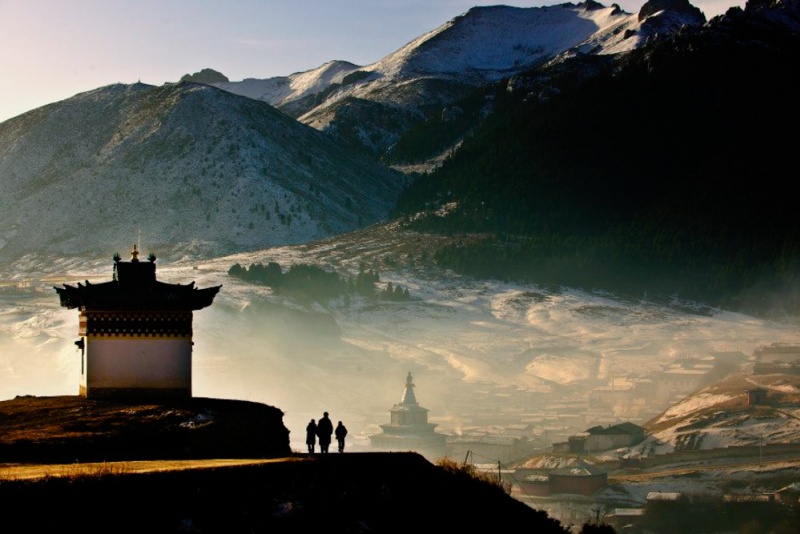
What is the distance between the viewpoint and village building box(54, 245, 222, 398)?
2776 inches

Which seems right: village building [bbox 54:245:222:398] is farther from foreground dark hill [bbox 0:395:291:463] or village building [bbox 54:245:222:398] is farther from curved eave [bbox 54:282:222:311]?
foreground dark hill [bbox 0:395:291:463]

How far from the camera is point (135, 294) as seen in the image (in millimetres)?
70812

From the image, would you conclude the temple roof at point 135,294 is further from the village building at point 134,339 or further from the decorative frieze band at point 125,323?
the decorative frieze band at point 125,323

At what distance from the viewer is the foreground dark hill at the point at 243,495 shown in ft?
131

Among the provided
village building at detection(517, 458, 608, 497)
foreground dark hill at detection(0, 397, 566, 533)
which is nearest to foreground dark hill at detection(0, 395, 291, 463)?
foreground dark hill at detection(0, 397, 566, 533)

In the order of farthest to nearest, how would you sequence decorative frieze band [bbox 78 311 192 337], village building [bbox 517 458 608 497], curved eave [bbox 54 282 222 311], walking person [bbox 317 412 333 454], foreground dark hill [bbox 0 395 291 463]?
village building [bbox 517 458 608 497] → decorative frieze band [bbox 78 311 192 337] → curved eave [bbox 54 282 222 311] → walking person [bbox 317 412 333 454] → foreground dark hill [bbox 0 395 291 463]

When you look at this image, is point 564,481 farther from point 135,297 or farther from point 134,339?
point 135,297

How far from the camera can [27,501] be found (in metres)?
39.1

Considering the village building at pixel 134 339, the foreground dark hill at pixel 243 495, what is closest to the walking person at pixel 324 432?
the foreground dark hill at pixel 243 495

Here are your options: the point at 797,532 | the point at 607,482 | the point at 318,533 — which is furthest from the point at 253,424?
the point at 607,482

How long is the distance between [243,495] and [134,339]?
95.0 ft

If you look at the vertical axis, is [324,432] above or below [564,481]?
above

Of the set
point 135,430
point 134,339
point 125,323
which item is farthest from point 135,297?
point 135,430

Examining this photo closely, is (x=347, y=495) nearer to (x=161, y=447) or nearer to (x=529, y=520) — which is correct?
(x=529, y=520)
